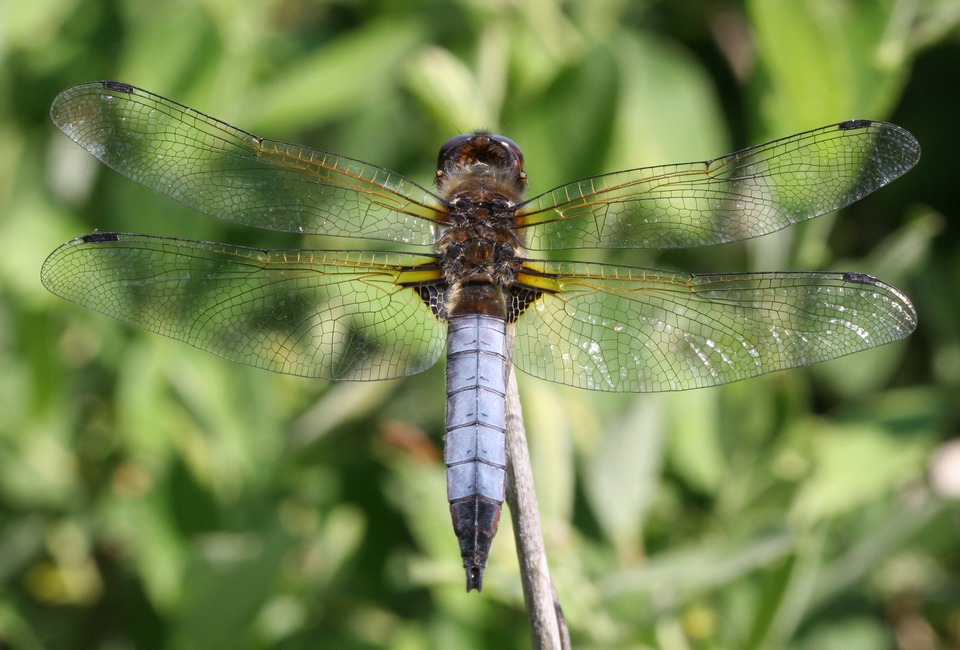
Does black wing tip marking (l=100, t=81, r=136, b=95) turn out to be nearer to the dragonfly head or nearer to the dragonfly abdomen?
the dragonfly head

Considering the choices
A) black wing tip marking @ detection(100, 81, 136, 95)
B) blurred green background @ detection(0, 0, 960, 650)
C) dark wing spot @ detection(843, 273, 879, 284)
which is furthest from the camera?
blurred green background @ detection(0, 0, 960, 650)

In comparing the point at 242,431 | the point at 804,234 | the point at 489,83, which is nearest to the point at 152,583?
the point at 242,431

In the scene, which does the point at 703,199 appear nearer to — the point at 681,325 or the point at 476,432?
the point at 681,325

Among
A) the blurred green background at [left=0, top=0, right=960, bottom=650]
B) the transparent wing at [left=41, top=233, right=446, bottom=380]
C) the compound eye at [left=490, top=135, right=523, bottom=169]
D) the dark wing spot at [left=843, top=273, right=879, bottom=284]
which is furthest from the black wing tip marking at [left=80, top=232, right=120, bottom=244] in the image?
the dark wing spot at [left=843, top=273, right=879, bottom=284]

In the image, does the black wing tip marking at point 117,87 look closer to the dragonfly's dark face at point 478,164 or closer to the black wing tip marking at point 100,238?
the black wing tip marking at point 100,238

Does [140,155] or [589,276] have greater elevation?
[140,155]

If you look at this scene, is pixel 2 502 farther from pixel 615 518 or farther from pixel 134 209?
pixel 615 518

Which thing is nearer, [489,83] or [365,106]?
[489,83]

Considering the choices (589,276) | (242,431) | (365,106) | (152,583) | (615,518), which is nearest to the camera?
(589,276)
